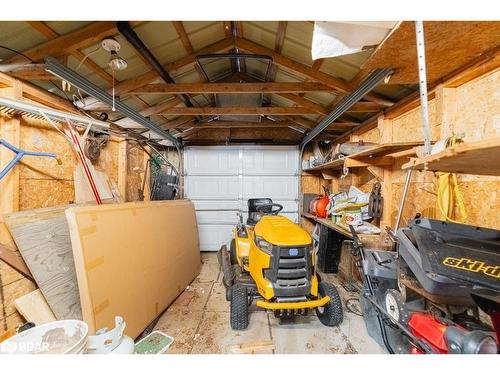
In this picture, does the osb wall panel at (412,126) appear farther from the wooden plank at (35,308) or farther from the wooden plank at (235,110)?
the wooden plank at (35,308)

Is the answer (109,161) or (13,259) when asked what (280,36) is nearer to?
(109,161)

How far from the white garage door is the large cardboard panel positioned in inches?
74.7

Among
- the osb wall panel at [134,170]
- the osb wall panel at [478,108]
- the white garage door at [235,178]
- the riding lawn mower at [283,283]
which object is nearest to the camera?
the osb wall panel at [478,108]

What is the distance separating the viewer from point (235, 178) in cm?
492

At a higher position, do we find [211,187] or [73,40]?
[73,40]

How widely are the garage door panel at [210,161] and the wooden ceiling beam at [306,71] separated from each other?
2.47 m

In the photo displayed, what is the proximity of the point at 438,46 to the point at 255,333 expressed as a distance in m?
2.55

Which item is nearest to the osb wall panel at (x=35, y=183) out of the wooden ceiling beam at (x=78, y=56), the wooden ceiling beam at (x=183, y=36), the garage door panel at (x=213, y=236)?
the wooden ceiling beam at (x=78, y=56)

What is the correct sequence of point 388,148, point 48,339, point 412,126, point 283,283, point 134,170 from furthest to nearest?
point 134,170 < point 412,126 < point 388,148 < point 283,283 < point 48,339

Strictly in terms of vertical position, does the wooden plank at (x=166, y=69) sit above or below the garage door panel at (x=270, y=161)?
above

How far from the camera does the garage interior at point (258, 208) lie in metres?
1.04

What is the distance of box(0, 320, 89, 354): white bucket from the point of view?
3.55ft

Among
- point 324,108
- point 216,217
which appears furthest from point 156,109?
point 216,217
